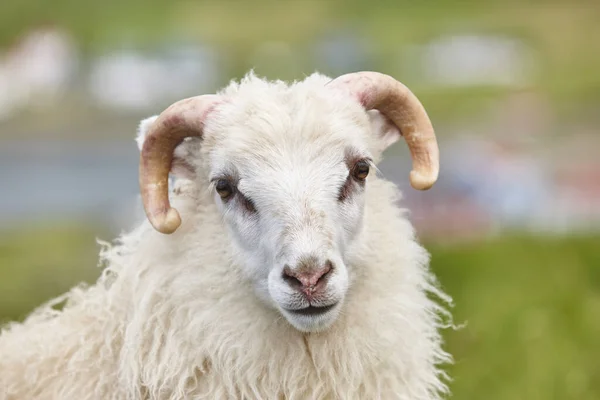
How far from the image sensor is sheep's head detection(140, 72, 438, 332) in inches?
142

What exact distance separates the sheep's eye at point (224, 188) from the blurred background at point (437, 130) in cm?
92

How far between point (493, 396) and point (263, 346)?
2.62 m

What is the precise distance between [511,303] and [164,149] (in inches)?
169

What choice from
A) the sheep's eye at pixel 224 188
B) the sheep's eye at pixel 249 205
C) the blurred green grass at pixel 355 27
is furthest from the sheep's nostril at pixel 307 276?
the blurred green grass at pixel 355 27

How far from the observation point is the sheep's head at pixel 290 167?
360cm

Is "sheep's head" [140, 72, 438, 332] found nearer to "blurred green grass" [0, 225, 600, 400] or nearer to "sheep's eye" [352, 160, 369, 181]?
"sheep's eye" [352, 160, 369, 181]

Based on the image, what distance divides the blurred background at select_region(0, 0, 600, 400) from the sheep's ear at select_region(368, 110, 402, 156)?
1244 millimetres

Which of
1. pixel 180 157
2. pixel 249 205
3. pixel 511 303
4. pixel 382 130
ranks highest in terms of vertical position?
pixel 511 303

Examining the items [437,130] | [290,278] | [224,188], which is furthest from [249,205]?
[437,130]

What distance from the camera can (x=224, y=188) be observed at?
3.93 metres

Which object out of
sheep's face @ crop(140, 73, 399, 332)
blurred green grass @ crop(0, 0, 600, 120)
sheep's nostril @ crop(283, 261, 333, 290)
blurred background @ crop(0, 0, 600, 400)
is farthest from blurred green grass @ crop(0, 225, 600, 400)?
blurred green grass @ crop(0, 0, 600, 120)

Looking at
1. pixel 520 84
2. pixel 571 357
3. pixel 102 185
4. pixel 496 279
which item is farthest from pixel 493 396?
pixel 520 84

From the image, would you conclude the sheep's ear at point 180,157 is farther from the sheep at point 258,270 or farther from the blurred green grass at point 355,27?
the blurred green grass at point 355,27

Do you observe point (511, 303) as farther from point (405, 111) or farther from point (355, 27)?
point (355, 27)
